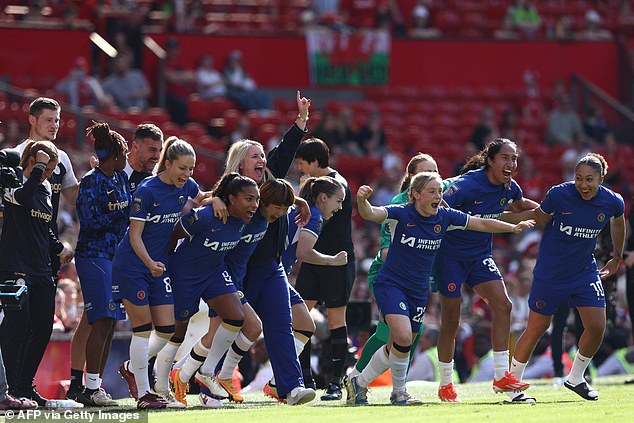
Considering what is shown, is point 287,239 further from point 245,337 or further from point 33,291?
point 33,291

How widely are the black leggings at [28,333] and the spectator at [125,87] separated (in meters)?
11.2

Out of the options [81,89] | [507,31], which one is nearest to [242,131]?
[81,89]

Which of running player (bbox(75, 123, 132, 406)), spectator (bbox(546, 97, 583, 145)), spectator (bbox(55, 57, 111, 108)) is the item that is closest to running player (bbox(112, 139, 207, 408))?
running player (bbox(75, 123, 132, 406))

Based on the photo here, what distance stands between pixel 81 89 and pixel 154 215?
11095 millimetres

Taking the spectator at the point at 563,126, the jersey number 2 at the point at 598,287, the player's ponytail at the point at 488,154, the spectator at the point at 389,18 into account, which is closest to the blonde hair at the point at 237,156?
the player's ponytail at the point at 488,154

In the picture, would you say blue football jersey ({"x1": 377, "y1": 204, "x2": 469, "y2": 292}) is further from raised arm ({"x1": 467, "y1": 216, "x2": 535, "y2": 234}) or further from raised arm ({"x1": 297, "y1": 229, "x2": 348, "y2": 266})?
raised arm ({"x1": 297, "y1": 229, "x2": 348, "y2": 266})

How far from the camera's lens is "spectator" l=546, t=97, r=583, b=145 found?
24439 millimetres

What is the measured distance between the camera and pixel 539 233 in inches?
808

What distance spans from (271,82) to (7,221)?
14.9 metres

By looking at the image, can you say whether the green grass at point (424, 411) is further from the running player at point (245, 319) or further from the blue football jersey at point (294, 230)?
the blue football jersey at point (294, 230)

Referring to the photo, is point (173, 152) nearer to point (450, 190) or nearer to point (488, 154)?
point (450, 190)

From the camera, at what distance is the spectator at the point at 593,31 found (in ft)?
86.9

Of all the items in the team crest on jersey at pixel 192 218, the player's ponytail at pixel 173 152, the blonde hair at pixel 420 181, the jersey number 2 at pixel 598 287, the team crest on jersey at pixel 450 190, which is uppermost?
the player's ponytail at pixel 173 152

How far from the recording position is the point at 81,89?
65.1 feet
